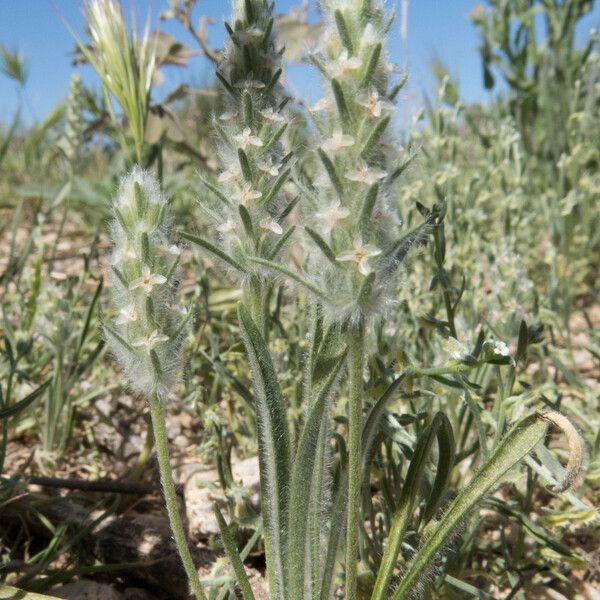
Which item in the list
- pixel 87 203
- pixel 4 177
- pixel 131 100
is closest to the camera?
pixel 131 100

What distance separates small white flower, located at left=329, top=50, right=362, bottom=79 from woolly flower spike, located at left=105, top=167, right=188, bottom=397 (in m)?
0.31

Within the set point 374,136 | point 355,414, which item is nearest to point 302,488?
point 355,414

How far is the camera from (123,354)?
1.01 meters

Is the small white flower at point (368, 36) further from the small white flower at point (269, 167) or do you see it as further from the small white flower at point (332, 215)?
the small white flower at point (269, 167)

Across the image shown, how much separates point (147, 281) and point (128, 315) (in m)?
0.06

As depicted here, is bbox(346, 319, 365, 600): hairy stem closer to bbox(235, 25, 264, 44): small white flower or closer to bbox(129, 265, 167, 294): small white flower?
bbox(129, 265, 167, 294): small white flower

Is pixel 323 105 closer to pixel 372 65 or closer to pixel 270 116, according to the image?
pixel 372 65

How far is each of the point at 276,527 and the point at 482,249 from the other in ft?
5.49

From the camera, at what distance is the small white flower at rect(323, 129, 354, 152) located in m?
0.83

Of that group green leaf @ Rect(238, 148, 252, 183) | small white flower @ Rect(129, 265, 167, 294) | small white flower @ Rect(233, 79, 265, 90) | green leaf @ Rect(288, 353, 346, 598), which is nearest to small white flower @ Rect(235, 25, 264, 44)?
small white flower @ Rect(233, 79, 265, 90)

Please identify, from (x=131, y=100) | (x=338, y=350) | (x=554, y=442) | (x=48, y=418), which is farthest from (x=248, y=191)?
(x=554, y=442)

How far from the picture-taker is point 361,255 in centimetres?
85

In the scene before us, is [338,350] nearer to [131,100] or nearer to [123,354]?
[123,354]

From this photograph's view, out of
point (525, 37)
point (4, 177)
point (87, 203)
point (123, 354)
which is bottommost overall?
point (123, 354)
